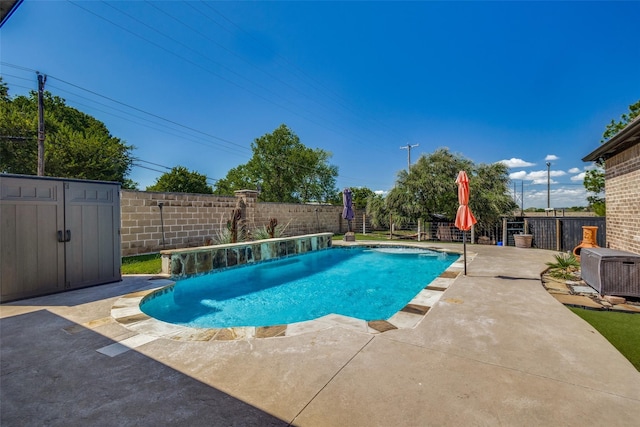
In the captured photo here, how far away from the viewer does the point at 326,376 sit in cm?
203

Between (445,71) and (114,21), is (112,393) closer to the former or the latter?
(114,21)

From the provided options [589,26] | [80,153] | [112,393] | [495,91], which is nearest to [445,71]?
[495,91]

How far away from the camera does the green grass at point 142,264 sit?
238 inches

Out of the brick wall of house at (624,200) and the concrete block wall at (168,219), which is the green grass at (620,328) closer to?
the brick wall of house at (624,200)

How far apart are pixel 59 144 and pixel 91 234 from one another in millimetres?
21220

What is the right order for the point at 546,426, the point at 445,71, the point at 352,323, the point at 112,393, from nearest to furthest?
1. the point at 546,426
2. the point at 112,393
3. the point at 352,323
4. the point at 445,71

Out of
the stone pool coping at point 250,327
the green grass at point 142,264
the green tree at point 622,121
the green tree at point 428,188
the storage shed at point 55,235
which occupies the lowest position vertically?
the stone pool coping at point 250,327

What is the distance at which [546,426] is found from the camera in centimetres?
152

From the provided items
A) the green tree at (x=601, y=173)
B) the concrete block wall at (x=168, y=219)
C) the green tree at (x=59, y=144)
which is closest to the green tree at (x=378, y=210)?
the concrete block wall at (x=168, y=219)

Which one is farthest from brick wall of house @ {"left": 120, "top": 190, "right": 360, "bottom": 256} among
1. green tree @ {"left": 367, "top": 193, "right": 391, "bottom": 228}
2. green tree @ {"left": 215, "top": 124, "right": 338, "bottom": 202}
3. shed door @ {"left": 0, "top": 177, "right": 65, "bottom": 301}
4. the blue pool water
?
green tree @ {"left": 215, "top": 124, "right": 338, "bottom": 202}

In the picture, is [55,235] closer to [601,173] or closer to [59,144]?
[59,144]

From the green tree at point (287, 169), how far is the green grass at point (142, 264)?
27497mm

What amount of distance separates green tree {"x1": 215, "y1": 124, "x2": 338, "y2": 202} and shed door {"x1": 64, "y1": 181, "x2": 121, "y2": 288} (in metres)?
30.3

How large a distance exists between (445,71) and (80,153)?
963 inches
